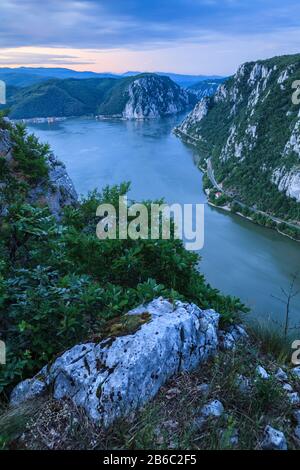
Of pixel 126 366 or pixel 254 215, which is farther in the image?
pixel 254 215

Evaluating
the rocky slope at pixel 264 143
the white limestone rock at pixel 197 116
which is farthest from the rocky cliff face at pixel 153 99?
the rocky slope at pixel 264 143

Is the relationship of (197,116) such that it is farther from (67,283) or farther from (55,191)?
(67,283)

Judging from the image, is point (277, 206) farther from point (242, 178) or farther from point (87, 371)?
point (87, 371)

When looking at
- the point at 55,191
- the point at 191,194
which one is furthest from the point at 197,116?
the point at 55,191

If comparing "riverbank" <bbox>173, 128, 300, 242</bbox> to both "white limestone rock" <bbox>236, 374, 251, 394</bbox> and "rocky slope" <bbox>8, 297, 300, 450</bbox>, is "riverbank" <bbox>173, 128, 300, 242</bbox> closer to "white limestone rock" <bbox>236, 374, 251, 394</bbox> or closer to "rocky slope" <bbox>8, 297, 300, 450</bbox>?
"rocky slope" <bbox>8, 297, 300, 450</bbox>

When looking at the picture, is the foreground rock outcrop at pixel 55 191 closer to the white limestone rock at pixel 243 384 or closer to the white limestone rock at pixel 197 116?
the white limestone rock at pixel 243 384

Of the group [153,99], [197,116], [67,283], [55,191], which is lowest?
[67,283]

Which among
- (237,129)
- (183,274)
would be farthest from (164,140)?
(183,274)
